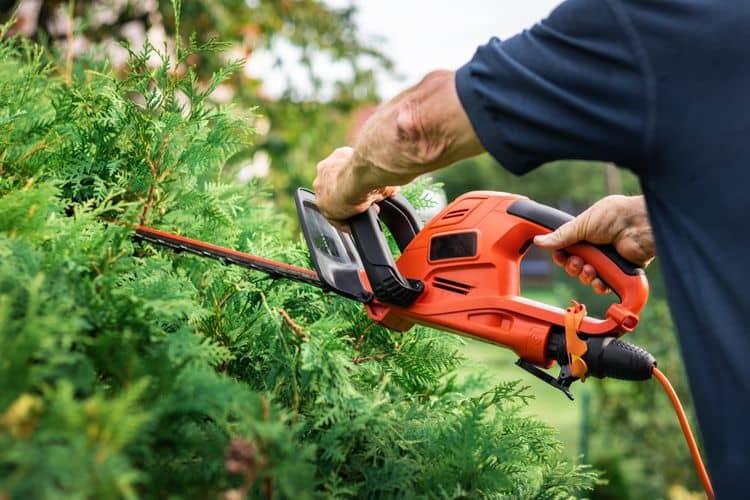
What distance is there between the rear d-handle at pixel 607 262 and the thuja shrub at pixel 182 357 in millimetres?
352

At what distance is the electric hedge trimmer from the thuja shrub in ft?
0.29

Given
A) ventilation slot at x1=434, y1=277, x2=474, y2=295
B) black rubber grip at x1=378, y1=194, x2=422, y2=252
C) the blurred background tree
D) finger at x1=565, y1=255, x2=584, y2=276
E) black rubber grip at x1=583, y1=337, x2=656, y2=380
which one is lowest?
black rubber grip at x1=583, y1=337, x2=656, y2=380

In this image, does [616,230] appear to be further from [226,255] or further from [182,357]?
[182,357]

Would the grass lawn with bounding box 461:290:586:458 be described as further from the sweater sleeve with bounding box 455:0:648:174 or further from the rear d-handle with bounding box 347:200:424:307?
the sweater sleeve with bounding box 455:0:648:174

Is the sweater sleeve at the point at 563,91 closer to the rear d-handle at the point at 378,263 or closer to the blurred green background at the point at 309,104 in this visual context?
the rear d-handle at the point at 378,263

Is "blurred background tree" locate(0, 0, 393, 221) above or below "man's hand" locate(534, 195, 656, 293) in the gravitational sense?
above

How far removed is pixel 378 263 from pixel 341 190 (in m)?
0.24

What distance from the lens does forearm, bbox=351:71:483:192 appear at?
1302 mm

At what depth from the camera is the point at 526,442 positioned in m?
1.53

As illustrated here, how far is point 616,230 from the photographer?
5.76 feet

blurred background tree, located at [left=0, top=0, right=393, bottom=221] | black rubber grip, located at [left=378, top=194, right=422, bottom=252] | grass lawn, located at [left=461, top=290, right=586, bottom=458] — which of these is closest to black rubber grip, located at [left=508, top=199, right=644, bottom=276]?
black rubber grip, located at [left=378, top=194, right=422, bottom=252]

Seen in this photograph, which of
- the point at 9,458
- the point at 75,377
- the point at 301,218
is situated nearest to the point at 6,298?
the point at 75,377

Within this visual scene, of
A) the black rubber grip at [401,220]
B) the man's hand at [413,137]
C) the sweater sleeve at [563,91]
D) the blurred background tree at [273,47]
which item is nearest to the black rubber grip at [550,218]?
the black rubber grip at [401,220]

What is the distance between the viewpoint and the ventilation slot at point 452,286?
1823mm
